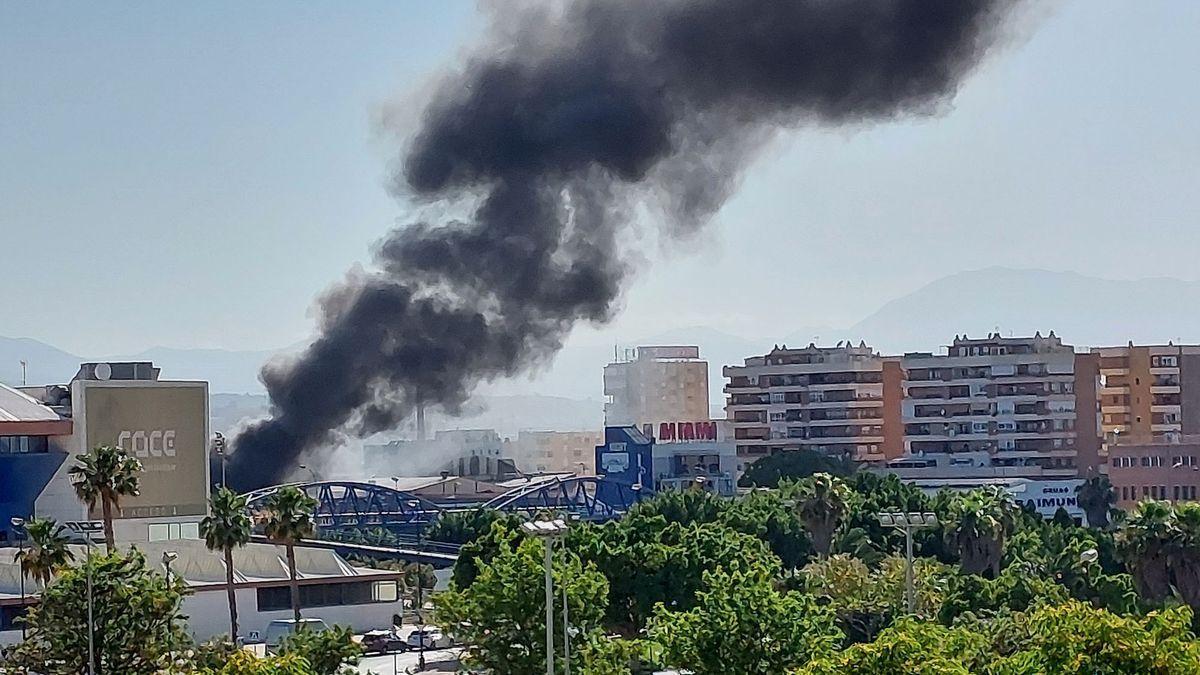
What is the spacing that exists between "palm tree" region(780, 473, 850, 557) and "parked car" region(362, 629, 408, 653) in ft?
66.9

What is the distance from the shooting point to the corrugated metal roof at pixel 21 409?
275 ft

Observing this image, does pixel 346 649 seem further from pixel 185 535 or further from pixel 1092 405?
pixel 1092 405

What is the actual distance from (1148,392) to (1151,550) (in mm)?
97475

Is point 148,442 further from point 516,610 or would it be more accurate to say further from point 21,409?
point 516,610

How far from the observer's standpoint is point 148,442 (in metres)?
85.1

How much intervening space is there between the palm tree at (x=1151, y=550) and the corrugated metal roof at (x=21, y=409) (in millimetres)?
46280

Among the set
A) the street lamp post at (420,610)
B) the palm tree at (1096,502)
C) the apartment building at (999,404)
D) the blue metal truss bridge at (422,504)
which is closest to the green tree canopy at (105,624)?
the street lamp post at (420,610)

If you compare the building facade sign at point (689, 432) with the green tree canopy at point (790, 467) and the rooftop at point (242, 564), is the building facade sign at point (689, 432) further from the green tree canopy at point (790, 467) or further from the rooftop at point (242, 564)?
the rooftop at point (242, 564)

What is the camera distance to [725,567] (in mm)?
64375

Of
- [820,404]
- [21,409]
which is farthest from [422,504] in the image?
[21,409]

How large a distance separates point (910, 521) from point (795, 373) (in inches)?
4395

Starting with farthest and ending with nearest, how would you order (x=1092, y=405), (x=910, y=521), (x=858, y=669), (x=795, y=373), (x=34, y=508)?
1. (x=795, y=373)
2. (x=1092, y=405)
3. (x=34, y=508)
4. (x=910, y=521)
5. (x=858, y=669)

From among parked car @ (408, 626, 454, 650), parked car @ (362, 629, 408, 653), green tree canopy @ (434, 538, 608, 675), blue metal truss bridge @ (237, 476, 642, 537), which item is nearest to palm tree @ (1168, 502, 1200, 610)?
green tree canopy @ (434, 538, 608, 675)

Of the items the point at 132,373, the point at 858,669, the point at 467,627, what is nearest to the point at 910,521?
the point at 467,627
